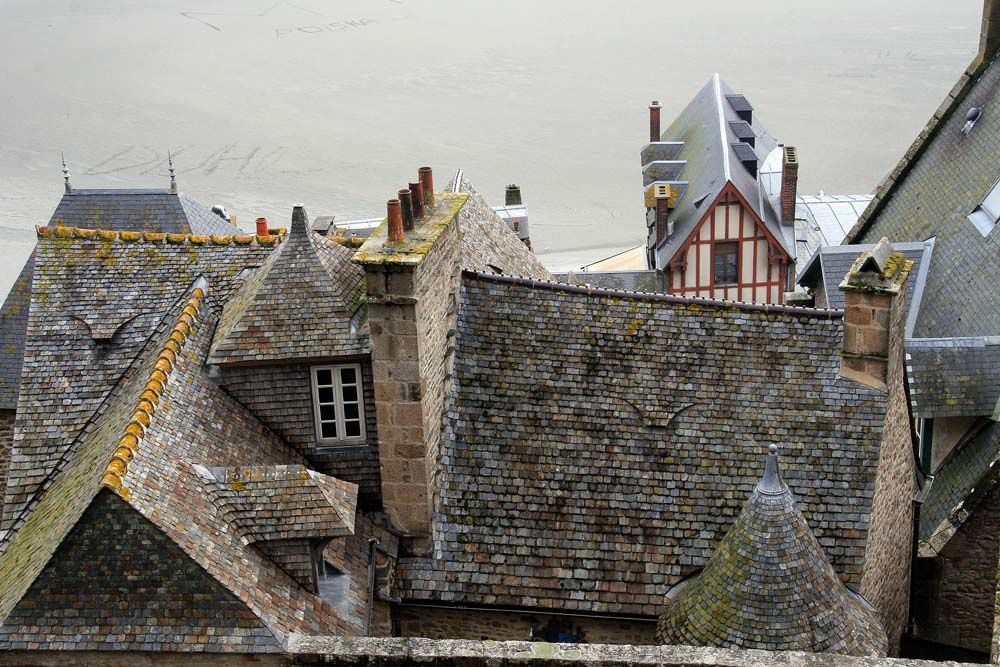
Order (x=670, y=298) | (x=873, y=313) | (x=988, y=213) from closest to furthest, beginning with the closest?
1. (x=873, y=313)
2. (x=670, y=298)
3. (x=988, y=213)

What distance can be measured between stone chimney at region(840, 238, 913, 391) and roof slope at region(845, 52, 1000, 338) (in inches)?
182

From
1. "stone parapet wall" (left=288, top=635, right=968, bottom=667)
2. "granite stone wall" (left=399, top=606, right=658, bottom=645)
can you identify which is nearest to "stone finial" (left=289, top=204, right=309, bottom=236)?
"granite stone wall" (left=399, top=606, right=658, bottom=645)

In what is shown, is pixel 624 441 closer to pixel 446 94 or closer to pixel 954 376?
pixel 954 376

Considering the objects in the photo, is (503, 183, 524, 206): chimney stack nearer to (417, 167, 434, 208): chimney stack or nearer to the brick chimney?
the brick chimney

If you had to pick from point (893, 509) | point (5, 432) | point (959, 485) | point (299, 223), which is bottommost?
point (5, 432)

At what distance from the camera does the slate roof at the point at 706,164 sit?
32969 millimetres

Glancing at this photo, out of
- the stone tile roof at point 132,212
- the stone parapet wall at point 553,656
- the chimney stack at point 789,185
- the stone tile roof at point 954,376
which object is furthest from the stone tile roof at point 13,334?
the chimney stack at point 789,185

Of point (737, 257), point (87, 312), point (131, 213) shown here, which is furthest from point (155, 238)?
point (737, 257)

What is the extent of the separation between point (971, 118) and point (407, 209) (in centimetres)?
1248

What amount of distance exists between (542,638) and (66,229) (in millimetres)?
8674

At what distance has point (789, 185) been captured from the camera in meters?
32.8

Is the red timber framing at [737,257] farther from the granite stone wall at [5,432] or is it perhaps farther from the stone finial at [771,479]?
the stone finial at [771,479]

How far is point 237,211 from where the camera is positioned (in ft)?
170

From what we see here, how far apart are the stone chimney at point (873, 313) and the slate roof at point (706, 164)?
1744 cm
